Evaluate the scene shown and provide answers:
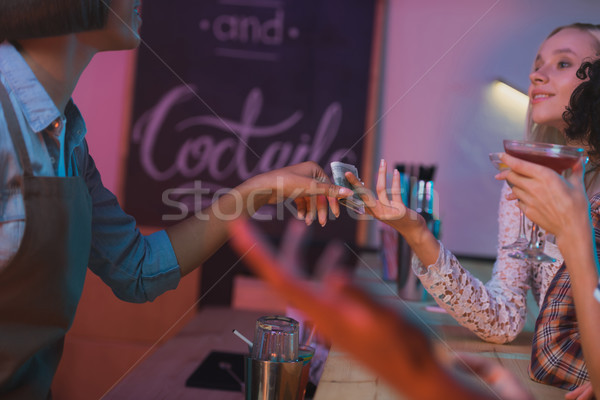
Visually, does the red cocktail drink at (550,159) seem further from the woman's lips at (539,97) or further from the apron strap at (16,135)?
the apron strap at (16,135)

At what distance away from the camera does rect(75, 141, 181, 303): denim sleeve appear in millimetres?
1378

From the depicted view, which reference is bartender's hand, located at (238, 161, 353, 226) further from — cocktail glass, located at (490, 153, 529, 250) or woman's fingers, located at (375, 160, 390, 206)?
cocktail glass, located at (490, 153, 529, 250)

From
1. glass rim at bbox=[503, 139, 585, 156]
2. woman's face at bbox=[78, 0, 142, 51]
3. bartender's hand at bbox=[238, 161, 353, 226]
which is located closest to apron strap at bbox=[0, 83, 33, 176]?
woman's face at bbox=[78, 0, 142, 51]

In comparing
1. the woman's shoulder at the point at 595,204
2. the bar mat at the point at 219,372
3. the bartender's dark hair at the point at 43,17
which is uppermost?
the bartender's dark hair at the point at 43,17

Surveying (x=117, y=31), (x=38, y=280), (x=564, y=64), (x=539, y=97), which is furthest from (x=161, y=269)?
(x=564, y=64)

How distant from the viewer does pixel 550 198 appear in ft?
3.42

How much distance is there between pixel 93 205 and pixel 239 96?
6.36ft

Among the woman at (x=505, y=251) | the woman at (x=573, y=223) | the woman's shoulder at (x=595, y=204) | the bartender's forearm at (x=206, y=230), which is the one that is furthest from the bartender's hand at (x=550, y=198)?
the bartender's forearm at (x=206, y=230)

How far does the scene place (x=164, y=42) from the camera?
128 inches

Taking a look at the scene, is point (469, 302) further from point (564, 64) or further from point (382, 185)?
point (564, 64)

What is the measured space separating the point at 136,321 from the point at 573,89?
2.55 metres

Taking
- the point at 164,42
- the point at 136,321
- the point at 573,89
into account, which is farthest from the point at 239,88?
the point at 573,89

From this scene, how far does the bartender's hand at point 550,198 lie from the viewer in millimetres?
1015

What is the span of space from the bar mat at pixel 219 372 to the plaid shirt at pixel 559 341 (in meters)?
0.69
